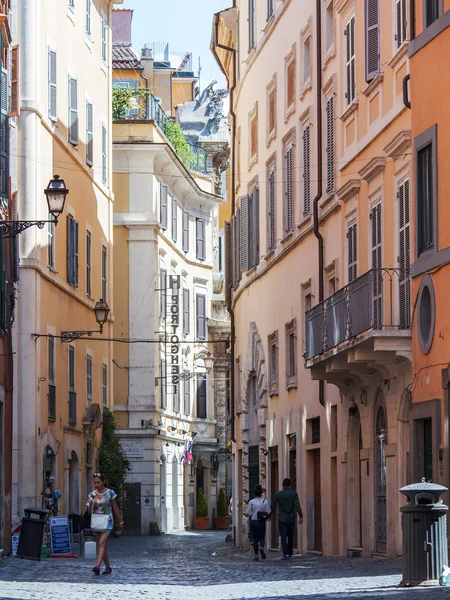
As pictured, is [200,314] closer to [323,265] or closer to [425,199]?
[323,265]

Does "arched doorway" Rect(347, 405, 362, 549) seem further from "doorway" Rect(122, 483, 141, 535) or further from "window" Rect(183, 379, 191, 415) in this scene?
"window" Rect(183, 379, 191, 415)

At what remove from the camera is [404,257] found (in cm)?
2261

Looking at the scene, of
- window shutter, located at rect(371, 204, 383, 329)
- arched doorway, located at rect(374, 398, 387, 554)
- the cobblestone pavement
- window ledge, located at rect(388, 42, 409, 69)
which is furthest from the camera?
arched doorway, located at rect(374, 398, 387, 554)

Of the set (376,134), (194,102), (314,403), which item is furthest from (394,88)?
(194,102)

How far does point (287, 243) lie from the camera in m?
33.1

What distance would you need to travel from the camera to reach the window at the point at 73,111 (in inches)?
1725

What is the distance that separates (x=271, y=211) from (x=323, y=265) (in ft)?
20.4

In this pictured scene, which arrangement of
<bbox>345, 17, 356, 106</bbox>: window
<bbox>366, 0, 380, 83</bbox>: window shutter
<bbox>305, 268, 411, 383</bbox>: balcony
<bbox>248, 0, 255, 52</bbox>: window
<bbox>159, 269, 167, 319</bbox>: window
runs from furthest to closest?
<bbox>159, 269, 167, 319</bbox>: window, <bbox>248, 0, 255, 52</bbox>: window, <bbox>345, 17, 356, 106</bbox>: window, <bbox>366, 0, 380, 83</bbox>: window shutter, <bbox>305, 268, 411, 383</bbox>: balcony

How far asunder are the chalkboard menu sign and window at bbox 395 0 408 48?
40.0 feet

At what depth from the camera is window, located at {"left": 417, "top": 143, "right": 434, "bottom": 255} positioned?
20.8 metres

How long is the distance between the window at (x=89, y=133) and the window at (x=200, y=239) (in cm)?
2116

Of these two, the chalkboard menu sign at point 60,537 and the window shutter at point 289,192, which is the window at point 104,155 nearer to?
the window shutter at point 289,192

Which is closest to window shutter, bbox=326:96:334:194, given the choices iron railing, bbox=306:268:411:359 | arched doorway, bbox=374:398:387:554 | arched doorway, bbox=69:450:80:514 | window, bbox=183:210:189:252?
iron railing, bbox=306:268:411:359

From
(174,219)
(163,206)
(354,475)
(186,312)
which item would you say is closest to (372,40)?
(354,475)
